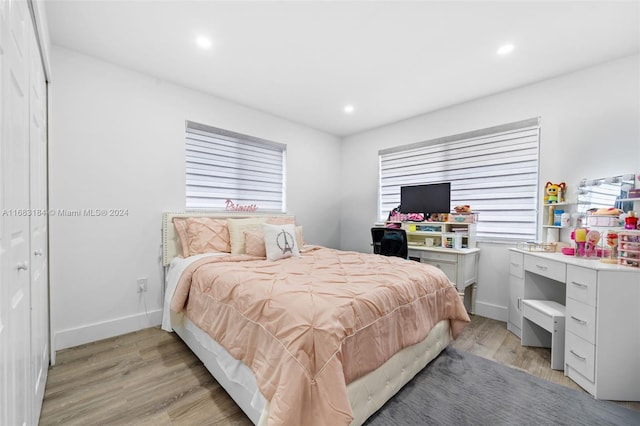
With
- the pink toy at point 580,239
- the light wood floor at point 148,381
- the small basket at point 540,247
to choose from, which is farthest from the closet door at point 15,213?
the small basket at point 540,247

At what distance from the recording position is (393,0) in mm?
1758

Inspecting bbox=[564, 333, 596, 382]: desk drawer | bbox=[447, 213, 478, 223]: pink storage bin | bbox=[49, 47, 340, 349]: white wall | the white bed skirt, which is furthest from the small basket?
bbox=[49, 47, 340, 349]: white wall

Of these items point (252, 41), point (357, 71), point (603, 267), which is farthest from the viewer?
point (357, 71)

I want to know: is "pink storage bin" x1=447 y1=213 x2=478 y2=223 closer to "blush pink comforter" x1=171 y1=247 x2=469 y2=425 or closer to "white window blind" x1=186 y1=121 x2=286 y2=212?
"blush pink comforter" x1=171 y1=247 x2=469 y2=425

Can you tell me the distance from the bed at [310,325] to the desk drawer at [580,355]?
695 millimetres

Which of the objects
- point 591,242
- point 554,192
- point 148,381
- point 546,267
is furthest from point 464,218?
point 148,381

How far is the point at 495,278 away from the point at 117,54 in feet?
14.5

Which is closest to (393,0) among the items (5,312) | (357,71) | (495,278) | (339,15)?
(339,15)

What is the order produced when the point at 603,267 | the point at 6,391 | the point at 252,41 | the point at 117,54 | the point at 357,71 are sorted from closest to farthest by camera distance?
the point at 6,391
the point at 603,267
the point at 252,41
the point at 117,54
the point at 357,71

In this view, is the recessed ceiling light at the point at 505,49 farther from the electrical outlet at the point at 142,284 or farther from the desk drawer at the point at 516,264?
the electrical outlet at the point at 142,284

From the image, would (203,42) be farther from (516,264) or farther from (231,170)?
(516,264)

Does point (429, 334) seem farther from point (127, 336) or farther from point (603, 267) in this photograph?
point (127, 336)

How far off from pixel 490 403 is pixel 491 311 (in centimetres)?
166

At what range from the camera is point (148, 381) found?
1798mm
